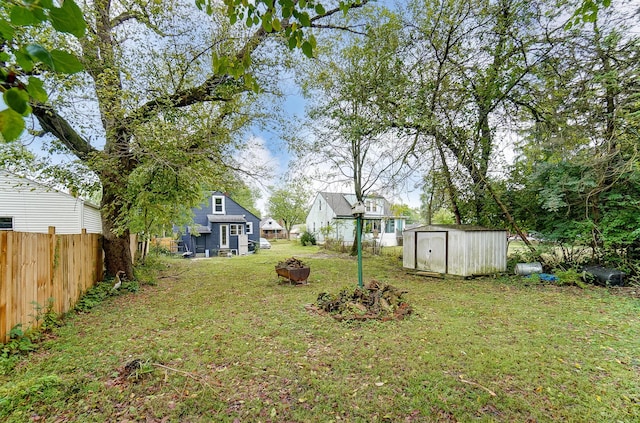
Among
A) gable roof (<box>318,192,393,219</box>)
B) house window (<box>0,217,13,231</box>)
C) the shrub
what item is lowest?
the shrub

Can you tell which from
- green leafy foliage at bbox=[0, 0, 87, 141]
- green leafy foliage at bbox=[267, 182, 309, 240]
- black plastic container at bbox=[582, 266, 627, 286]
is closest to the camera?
green leafy foliage at bbox=[0, 0, 87, 141]

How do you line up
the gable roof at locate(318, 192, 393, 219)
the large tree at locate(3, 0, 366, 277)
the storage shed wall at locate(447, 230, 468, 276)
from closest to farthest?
the large tree at locate(3, 0, 366, 277)
the storage shed wall at locate(447, 230, 468, 276)
the gable roof at locate(318, 192, 393, 219)

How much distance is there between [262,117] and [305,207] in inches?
1164

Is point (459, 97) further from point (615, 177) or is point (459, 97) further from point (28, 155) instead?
point (28, 155)

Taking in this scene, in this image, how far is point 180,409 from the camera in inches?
101

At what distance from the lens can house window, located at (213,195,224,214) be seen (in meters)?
18.7

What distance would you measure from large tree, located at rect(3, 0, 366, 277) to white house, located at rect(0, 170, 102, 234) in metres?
5.99

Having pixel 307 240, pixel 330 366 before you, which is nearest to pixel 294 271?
pixel 330 366

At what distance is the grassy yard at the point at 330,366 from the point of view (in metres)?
2.55

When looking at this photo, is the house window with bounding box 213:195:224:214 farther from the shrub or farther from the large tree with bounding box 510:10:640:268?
the large tree with bounding box 510:10:640:268

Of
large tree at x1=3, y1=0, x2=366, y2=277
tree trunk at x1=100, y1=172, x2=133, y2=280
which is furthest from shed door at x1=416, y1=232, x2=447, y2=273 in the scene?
tree trunk at x1=100, y1=172, x2=133, y2=280

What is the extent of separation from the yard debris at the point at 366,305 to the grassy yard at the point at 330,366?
0.29 metres

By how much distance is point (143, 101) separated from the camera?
600cm

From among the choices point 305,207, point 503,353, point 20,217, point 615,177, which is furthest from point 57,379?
point 305,207
